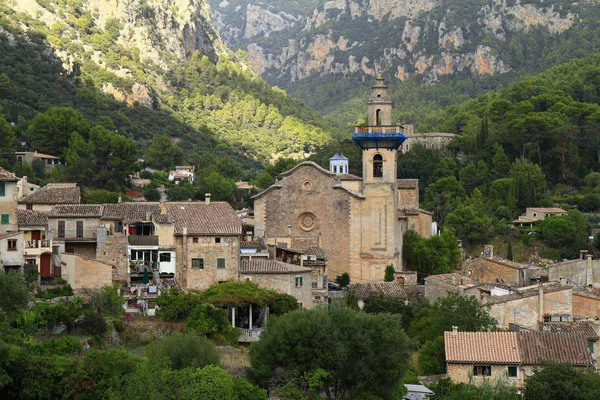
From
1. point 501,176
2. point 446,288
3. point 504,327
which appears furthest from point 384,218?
point 501,176

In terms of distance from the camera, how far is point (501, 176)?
9181 centimetres

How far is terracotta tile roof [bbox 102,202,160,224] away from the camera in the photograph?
44688 millimetres

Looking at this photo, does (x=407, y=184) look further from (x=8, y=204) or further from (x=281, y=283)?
(x=8, y=204)

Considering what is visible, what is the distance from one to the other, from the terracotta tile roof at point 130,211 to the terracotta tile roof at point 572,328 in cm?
1703

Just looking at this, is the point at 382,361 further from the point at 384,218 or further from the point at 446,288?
the point at 384,218

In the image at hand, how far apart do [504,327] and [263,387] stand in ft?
50.0

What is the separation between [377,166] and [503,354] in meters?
21.2

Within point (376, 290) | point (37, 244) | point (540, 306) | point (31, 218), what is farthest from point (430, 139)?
point (37, 244)

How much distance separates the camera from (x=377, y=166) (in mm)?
58281

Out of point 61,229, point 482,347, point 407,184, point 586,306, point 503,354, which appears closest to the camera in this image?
point 503,354

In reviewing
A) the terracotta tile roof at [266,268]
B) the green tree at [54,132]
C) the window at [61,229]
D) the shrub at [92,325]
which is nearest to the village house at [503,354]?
the terracotta tile roof at [266,268]

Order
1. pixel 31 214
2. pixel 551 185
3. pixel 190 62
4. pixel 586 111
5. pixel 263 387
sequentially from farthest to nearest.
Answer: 1. pixel 190 62
2. pixel 586 111
3. pixel 551 185
4. pixel 31 214
5. pixel 263 387

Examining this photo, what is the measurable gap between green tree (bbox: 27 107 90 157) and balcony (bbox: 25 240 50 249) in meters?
37.0

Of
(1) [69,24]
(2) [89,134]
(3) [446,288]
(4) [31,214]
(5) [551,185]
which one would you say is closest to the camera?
(4) [31,214]
